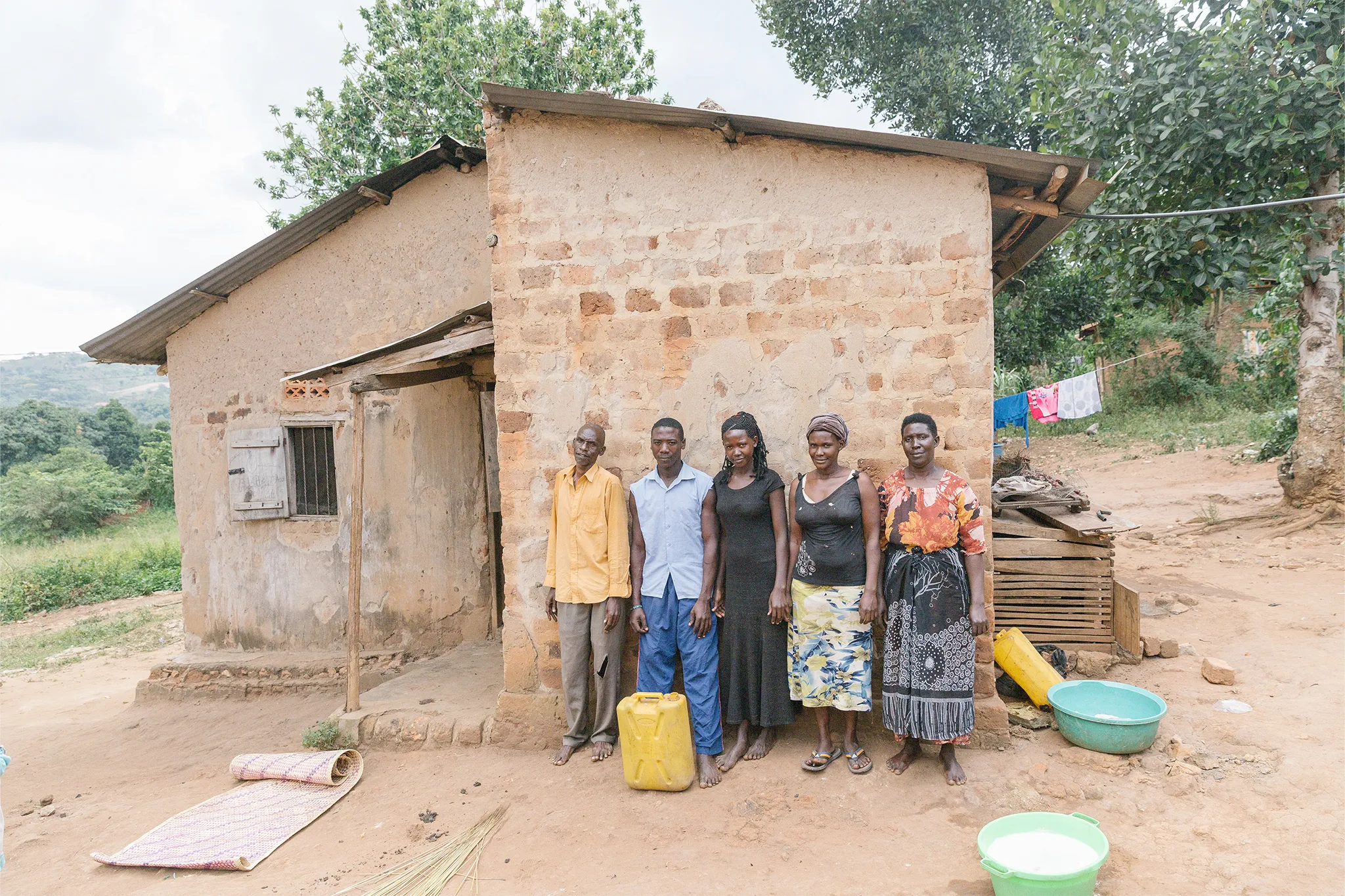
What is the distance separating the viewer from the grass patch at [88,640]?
961 centimetres

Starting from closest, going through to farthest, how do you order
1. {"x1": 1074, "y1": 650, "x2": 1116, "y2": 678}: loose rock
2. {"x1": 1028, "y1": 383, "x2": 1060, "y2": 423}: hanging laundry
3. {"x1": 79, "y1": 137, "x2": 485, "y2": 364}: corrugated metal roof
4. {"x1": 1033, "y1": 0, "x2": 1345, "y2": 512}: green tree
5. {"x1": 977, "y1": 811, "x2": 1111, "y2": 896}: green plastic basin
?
1. {"x1": 977, "y1": 811, "x2": 1111, "y2": 896}: green plastic basin
2. {"x1": 1074, "y1": 650, "x2": 1116, "y2": 678}: loose rock
3. {"x1": 79, "y1": 137, "x2": 485, "y2": 364}: corrugated metal roof
4. {"x1": 1033, "y1": 0, "x2": 1345, "y2": 512}: green tree
5. {"x1": 1028, "y1": 383, "x2": 1060, "y2": 423}: hanging laundry

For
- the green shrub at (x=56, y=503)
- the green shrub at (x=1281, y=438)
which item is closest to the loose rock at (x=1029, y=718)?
the green shrub at (x=1281, y=438)

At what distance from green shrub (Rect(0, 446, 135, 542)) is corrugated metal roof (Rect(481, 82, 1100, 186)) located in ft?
62.7

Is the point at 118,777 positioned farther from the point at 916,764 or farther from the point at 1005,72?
the point at 1005,72

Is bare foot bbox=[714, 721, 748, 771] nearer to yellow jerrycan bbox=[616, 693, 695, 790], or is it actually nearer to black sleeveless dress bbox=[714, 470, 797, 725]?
black sleeveless dress bbox=[714, 470, 797, 725]

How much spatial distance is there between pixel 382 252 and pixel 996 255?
4.84m

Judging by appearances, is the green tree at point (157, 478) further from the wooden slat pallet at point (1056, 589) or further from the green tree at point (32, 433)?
the wooden slat pallet at point (1056, 589)

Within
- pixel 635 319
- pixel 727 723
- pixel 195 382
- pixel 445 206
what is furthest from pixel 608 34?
pixel 727 723

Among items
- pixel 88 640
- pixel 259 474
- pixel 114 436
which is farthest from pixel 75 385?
pixel 259 474

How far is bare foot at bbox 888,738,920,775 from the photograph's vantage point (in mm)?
3795

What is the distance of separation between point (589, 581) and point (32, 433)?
2925 cm

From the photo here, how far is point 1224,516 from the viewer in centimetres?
912

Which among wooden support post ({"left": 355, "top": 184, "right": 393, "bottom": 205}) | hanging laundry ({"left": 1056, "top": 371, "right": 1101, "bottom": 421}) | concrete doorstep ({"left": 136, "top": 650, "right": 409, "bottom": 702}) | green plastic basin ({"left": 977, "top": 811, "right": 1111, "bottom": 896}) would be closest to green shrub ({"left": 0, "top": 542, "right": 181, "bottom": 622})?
concrete doorstep ({"left": 136, "top": 650, "right": 409, "bottom": 702})

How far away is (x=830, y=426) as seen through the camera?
12.3 feet
